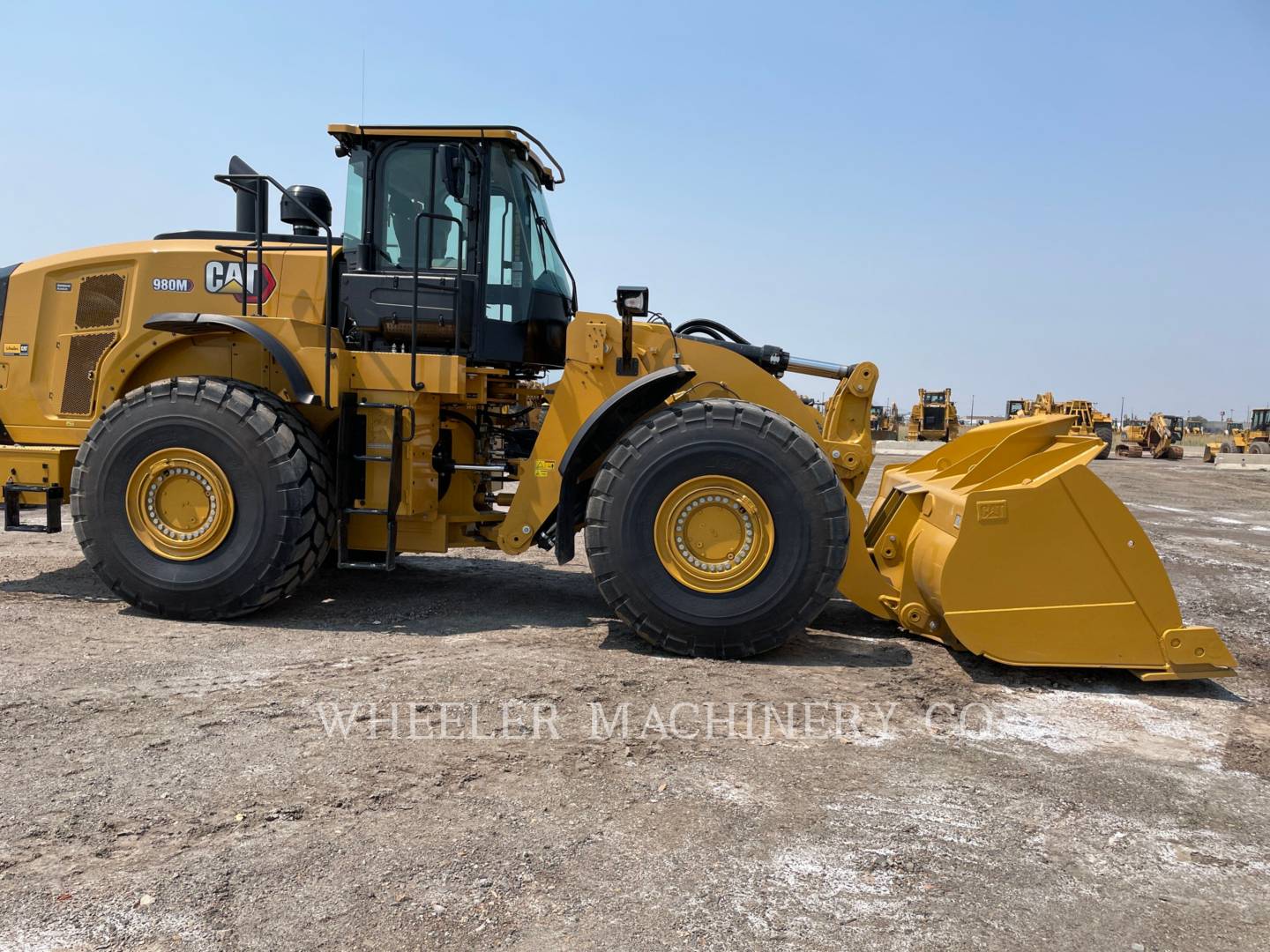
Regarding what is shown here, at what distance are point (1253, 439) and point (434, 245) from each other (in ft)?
146

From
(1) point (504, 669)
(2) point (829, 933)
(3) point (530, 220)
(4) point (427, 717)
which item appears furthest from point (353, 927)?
(3) point (530, 220)

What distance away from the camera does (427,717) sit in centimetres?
344

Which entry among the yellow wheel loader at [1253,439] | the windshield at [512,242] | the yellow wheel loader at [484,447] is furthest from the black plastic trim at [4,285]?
the yellow wheel loader at [1253,439]

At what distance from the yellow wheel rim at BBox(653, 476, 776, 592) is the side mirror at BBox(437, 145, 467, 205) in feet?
7.05

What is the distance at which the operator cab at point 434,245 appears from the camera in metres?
5.24

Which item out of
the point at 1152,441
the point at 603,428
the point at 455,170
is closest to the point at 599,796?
the point at 603,428

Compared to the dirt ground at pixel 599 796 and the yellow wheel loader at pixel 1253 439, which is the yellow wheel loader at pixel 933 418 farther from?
the dirt ground at pixel 599 796

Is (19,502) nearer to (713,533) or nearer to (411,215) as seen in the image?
(411,215)

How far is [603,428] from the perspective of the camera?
4816 millimetres

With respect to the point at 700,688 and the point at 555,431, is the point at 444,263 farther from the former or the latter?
the point at 700,688

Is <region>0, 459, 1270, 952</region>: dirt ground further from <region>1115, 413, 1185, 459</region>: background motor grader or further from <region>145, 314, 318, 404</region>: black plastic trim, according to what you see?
<region>1115, 413, 1185, 459</region>: background motor grader

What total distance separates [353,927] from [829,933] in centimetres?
116

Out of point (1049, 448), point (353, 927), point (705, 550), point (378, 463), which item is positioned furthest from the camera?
point (378, 463)

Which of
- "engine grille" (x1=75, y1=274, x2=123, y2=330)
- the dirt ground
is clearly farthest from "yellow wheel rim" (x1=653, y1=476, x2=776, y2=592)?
"engine grille" (x1=75, y1=274, x2=123, y2=330)
